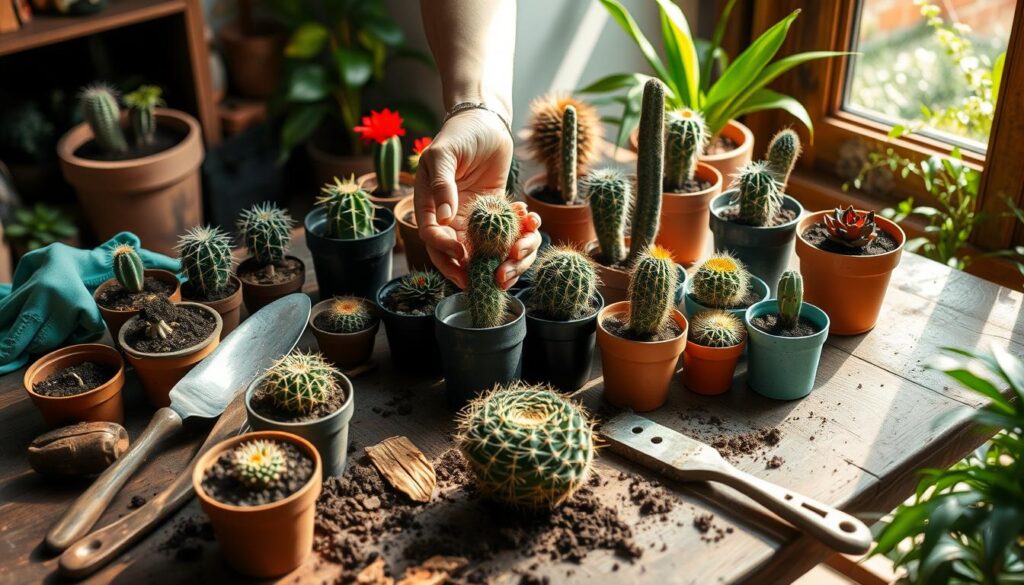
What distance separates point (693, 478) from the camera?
123cm

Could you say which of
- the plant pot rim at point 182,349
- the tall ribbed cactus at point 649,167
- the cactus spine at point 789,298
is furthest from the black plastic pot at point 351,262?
the cactus spine at point 789,298

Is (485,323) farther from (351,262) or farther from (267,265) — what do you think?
(267,265)

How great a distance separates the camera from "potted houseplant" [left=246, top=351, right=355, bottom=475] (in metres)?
1.20

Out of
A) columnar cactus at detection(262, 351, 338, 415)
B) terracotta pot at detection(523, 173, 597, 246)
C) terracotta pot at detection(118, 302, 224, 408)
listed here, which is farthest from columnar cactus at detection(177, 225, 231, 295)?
terracotta pot at detection(523, 173, 597, 246)

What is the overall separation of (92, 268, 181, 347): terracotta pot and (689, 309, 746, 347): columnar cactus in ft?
2.80

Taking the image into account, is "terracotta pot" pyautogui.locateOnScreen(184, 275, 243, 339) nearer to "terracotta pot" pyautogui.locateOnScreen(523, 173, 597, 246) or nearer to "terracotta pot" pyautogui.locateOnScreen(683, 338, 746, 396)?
"terracotta pot" pyautogui.locateOnScreen(523, 173, 597, 246)

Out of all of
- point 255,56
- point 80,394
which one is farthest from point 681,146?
point 255,56

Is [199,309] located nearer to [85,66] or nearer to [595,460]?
[595,460]

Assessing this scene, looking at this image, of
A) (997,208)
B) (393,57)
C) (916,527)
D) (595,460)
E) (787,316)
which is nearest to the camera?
(916,527)

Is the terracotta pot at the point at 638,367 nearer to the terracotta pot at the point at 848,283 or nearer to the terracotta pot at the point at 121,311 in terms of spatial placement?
the terracotta pot at the point at 848,283

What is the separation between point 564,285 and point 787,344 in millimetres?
341

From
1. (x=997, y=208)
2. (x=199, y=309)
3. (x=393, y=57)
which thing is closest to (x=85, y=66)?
(x=393, y=57)

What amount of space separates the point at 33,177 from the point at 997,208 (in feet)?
8.78

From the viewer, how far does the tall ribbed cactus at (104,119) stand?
2.36m
